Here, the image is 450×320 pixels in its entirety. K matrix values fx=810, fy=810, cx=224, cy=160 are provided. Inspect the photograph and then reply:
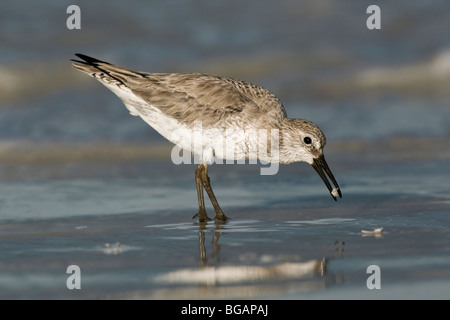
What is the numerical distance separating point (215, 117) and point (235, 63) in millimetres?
6169

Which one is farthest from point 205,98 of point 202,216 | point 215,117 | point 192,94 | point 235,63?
point 235,63

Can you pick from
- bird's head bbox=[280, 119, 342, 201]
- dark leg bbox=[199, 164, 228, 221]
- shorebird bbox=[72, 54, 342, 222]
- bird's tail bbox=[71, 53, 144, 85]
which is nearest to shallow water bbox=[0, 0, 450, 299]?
dark leg bbox=[199, 164, 228, 221]

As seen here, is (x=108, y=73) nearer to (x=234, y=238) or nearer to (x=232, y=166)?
(x=232, y=166)

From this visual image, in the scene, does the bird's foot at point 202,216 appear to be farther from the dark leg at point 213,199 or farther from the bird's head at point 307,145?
the bird's head at point 307,145

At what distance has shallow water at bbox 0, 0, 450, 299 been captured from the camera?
19.1 ft

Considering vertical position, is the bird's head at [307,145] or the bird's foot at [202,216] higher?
the bird's head at [307,145]

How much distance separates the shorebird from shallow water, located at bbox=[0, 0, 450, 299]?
1.70 feet

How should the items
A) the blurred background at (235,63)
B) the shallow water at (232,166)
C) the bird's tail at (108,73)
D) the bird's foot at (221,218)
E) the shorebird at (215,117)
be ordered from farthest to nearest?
the blurred background at (235,63) < the bird's tail at (108,73) < the shorebird at (215,117) < the bird's foot at (221,218) < the shallow water at (232,166)

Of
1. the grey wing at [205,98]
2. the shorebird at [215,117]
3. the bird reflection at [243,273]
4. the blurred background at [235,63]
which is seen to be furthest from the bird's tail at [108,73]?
the bird reflection at [243,273]

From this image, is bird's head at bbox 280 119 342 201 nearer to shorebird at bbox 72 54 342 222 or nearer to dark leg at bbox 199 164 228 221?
shorebird at bbox 72 54 342 222

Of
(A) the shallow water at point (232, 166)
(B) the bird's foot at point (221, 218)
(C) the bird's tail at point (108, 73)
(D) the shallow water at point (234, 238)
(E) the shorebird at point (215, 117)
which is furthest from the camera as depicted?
(C) the bird's tail at point (108, 73)

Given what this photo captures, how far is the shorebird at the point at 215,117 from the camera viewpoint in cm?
816

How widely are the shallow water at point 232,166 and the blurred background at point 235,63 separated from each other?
32mm

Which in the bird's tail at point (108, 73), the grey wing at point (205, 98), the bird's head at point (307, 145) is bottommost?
the bird's head at point (307, 145)
